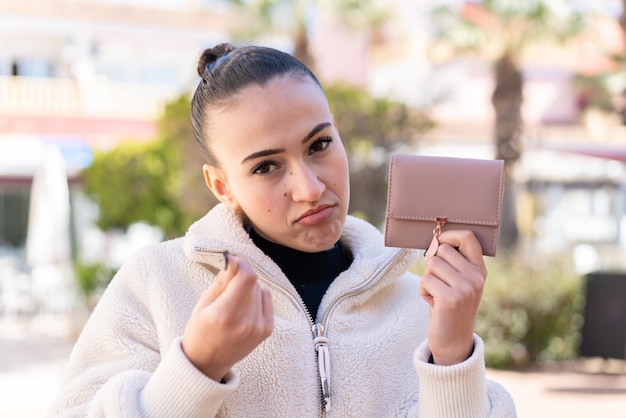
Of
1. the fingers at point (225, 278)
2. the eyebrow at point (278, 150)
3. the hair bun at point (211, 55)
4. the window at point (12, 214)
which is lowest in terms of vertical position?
the window at point (12, 214)

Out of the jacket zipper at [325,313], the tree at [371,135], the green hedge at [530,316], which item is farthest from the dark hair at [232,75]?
the tree at [371,135]

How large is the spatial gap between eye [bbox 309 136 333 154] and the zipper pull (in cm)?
31

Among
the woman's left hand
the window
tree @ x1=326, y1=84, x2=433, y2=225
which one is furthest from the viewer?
the window

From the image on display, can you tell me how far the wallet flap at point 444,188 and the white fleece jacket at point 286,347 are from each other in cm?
22

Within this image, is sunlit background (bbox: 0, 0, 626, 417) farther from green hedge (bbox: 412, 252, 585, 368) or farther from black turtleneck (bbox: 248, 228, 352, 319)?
black turtleneck (bbox: 248, 228, 352, 319)

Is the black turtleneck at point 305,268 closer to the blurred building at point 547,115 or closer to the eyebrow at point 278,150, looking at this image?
the eyebrow at point 278,150

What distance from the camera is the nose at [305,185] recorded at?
5.06ft

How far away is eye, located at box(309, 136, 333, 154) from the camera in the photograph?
5.24 ft

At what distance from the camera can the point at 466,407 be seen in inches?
58.6

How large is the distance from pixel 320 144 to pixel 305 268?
10.2 inches

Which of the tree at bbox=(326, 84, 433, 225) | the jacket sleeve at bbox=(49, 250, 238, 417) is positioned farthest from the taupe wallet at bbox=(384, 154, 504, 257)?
the tree at bbox=(326, 84, 433, 225)

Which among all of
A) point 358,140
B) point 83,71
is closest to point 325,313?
point 358,140

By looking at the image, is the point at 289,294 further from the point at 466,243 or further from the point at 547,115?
the point at 547,115

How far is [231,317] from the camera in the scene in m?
1.26
